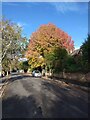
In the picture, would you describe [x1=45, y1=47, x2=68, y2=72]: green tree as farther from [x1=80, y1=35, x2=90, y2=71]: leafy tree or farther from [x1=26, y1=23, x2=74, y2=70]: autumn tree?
[x1=80, y1=35, x2=90, y2=71]: leafy tree

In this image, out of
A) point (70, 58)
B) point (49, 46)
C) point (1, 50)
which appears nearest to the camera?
point (1, 50)

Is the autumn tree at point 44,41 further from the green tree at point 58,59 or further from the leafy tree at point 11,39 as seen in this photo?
the leafy tree at point 11,39

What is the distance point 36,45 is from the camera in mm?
77188

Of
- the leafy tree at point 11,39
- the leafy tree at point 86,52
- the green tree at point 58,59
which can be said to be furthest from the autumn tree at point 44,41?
Answer: the leafy tree at point 86,52

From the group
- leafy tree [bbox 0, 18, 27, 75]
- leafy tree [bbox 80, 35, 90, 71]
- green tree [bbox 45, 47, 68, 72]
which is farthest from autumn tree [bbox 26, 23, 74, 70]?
leafy tree [bbox 80, 35, 90, 71]

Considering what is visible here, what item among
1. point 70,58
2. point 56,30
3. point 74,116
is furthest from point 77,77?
point 56,30

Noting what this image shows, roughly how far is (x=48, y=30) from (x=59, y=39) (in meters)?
3.71

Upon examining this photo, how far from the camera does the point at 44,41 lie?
74188 millimetres

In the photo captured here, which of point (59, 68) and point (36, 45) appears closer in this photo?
point (59, 68)

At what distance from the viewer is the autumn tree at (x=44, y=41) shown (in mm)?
74500

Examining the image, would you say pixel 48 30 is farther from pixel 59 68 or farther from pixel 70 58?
pixel 70 58

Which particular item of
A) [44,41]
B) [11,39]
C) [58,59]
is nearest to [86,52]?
[11,39]

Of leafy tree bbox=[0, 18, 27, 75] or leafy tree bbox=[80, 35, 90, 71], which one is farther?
leafy tree bbox=[0, 18, 27, 75]

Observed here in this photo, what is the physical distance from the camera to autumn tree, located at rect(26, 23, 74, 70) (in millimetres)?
74500
